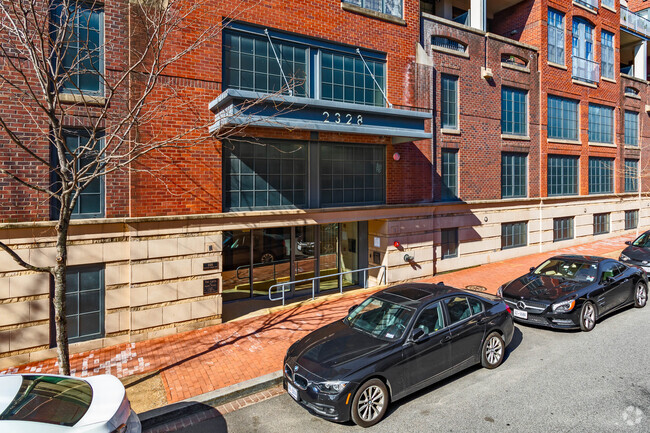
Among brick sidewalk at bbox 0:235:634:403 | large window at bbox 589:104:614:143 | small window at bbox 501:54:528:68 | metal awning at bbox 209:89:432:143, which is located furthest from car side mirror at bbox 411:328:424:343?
large window at bbox 589:104:614:143

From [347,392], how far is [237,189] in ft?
22.0

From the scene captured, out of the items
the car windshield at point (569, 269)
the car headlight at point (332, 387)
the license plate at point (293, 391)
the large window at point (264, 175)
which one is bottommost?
the license plate at point (293, 391)

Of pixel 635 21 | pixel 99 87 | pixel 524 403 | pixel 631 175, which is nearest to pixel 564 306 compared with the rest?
pixel 524 403

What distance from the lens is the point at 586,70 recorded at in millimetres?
21281

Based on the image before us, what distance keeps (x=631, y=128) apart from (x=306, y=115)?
25120 millimetres

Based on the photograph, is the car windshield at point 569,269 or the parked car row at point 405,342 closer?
the parked car row at point 405,342

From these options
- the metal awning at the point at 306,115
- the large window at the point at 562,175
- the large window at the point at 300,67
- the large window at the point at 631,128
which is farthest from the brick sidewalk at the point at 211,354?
the large window at the point at 631,128

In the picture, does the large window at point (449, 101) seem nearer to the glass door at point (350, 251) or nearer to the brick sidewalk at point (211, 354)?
the glass door at point (350, 251)

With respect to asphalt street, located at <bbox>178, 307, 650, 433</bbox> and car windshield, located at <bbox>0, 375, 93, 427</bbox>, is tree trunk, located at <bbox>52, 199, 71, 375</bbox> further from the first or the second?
asphalt street, located at <bbox>178, 307, 650, 433</bbox>

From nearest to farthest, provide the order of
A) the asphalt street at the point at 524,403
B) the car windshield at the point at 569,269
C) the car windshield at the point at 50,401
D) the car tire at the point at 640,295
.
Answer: the car windshield at the point at 50,401 < the asphalt street at the point at 524,403 < the car windshield at the point at 569,269 < the car tire at the point at 640,295

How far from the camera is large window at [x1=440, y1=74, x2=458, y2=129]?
15.3 metres

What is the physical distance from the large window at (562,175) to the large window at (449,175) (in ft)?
22.8

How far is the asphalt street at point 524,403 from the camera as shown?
18.6 ft

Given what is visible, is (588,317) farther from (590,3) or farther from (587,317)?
(590,3)
